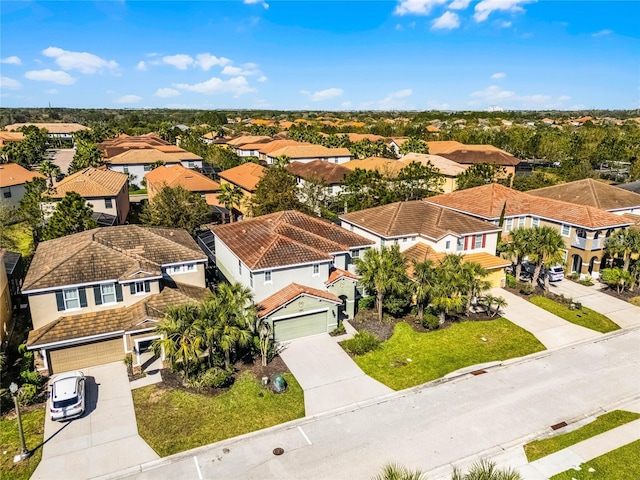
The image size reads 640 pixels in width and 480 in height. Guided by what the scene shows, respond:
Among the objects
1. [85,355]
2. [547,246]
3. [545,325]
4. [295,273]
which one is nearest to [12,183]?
[85,355]

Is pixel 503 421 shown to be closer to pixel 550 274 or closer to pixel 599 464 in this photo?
pixel 599 464

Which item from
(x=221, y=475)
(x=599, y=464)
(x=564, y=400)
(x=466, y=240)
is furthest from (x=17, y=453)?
(x=466, y=240)

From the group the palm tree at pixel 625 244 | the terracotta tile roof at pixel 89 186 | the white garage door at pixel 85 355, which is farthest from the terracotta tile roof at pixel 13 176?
the palm tree at pixel 625 244

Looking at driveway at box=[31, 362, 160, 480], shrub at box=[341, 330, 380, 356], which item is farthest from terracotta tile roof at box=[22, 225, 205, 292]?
shrub at box=[341, 330, 380, 356]

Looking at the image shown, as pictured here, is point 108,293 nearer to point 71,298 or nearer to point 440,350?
point 71,298

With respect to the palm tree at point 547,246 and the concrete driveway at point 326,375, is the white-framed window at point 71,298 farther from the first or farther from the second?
the palm tree at point 547,246
